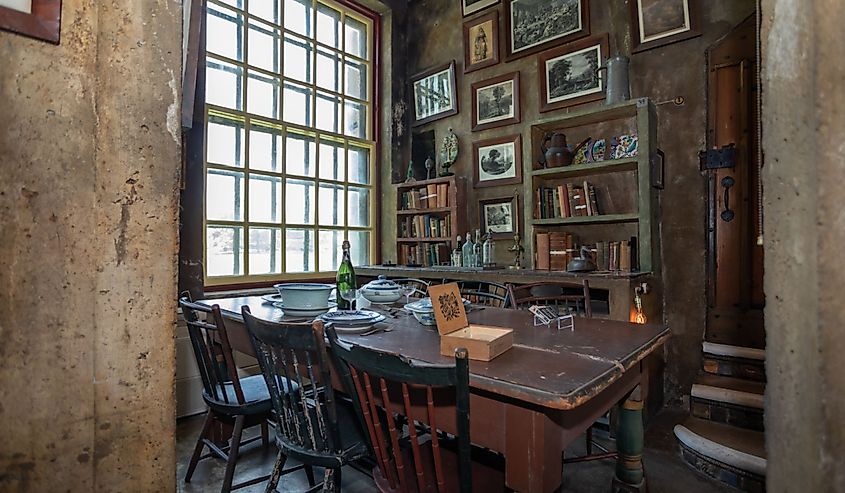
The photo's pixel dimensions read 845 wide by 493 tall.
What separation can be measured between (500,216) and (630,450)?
2651 millimetres

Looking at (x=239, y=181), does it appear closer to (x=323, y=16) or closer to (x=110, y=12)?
(x=323, y=16)

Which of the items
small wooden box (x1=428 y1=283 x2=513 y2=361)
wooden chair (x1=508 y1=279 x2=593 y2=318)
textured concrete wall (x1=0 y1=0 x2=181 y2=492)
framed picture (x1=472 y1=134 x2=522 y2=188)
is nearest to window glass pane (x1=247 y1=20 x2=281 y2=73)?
framed picture (x1=472 y1=134 x2=522 y2=188)

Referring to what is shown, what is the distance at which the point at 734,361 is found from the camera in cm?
291

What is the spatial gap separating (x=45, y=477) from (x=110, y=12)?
713 millimetres

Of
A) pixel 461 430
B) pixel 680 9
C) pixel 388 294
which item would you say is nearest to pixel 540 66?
pixel 680 9

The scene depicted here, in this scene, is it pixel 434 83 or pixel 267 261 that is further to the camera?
pixel 434 83

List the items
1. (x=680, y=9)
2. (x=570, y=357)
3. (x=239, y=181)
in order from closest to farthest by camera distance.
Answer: (x=570, y=357) → (x=680, y=9) → (x=239, y=181)

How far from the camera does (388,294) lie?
232 centimetres

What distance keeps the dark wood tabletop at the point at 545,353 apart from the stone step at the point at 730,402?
1328mm

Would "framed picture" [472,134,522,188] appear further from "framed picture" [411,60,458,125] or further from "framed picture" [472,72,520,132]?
"framed picture" [411,60,458,125]

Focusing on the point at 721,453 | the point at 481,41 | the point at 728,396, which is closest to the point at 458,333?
the point at 721,453

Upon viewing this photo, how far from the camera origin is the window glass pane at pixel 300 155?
4141 mm

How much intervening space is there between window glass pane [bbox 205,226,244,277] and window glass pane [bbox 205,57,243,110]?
1.03 m

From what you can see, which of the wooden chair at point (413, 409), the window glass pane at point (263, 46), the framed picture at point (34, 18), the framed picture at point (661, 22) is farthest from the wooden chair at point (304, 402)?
the framed picture at point (661, 22)
